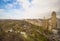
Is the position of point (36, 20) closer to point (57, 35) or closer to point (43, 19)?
point (43, 19)

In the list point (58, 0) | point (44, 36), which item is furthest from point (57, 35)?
point (58, 0)

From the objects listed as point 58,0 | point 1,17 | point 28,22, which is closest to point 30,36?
point 28,22

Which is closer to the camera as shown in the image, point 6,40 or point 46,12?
point 6,40

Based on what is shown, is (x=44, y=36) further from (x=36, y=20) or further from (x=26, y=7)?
(x=26, y=7)

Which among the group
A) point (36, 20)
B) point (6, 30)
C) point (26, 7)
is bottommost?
point (6, 30)

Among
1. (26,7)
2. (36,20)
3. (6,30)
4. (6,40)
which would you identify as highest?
(26,7)

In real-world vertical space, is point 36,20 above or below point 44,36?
above
